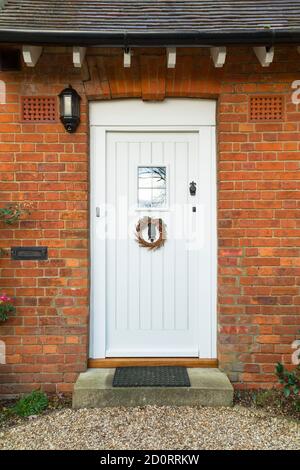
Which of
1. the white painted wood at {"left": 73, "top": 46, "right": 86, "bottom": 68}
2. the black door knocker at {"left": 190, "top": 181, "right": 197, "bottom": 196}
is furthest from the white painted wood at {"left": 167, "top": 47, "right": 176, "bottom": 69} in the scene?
the black door knocker at {"left": 190, "top": 181, "right": 197, "bottom": 196}

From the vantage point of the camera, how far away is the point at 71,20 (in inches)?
124

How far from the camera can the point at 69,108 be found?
125 inches

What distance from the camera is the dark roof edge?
112 inches

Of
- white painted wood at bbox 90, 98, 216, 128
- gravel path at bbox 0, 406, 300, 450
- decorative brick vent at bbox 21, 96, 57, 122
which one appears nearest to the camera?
gravel path at bbox 0, 406, 300, 450

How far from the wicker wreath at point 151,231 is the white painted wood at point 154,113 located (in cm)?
92

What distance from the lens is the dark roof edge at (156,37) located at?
9.36 ft

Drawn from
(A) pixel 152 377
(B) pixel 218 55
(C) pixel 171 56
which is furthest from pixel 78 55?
(A) pixel 152 377

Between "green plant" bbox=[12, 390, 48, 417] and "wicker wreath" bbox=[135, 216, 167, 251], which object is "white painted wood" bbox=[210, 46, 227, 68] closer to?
"wicker wreath" bbox=[135, 216, 167, 251]

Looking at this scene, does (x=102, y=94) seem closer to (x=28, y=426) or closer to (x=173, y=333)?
(x=173, y=333)

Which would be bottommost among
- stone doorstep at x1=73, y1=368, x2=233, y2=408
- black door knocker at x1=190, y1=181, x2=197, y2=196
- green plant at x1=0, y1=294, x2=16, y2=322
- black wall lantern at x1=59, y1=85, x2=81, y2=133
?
stone doorstep at x1=73, y1=368, x2=233, y2=408

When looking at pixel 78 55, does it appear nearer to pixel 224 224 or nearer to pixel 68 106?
pixel 68 106

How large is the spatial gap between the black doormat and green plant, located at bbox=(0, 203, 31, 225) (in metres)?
1.69

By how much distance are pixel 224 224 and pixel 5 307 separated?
2115 millimetres
